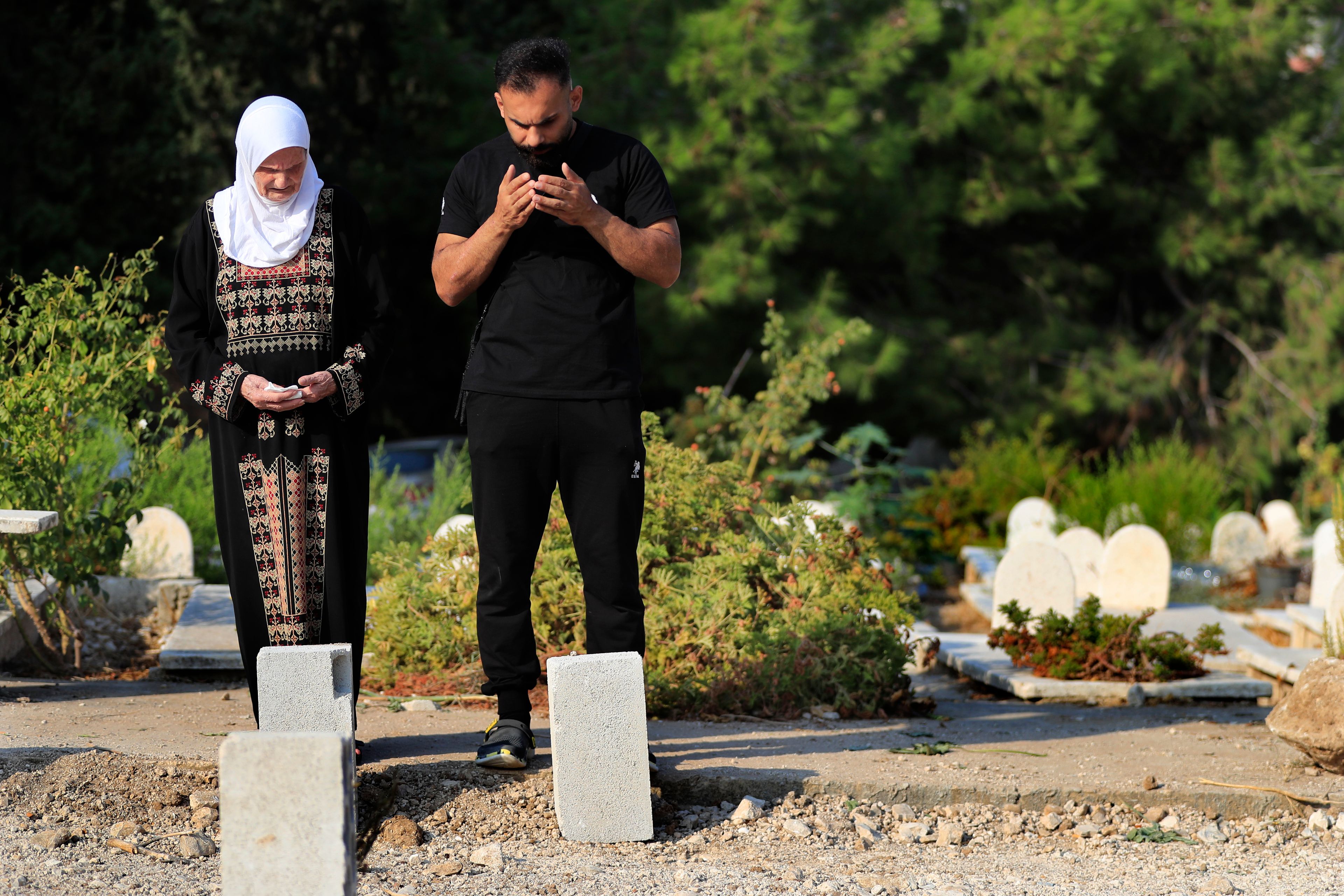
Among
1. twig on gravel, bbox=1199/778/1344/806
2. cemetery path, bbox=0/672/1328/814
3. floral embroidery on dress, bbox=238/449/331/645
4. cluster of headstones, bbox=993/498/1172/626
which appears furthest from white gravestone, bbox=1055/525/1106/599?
A: floral embroidery on dress, bbox=238/449/331/645

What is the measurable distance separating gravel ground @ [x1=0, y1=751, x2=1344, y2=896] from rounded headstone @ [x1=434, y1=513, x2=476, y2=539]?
177cm

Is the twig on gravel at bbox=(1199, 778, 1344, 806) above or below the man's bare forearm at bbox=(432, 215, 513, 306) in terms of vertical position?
below

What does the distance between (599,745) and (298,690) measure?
0.69 m

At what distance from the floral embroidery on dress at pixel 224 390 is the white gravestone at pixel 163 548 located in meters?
Result: 3.17

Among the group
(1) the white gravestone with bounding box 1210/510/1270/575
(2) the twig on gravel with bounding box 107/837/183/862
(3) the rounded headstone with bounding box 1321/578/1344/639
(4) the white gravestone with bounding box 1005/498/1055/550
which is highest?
(4) the white gravestone with bounding box 1005/498/1055/550

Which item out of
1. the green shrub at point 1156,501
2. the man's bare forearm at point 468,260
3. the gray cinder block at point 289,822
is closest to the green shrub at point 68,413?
the man's bare forearm at point 468,260

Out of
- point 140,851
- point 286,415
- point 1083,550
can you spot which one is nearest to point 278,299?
point 286,415

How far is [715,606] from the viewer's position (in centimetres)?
450

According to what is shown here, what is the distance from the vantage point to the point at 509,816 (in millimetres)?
3213

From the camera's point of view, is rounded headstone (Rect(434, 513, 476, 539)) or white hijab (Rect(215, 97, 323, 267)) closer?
white hijab (Rect(215, 97, 323, 267))

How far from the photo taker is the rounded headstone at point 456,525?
5.14m

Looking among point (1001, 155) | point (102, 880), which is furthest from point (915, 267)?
point (102, 880)

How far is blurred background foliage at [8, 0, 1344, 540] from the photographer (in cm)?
942

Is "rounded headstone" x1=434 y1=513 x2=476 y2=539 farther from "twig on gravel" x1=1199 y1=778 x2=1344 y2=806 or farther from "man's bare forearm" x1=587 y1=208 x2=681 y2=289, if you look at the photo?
"twig on gravel" x1=1199 y1=778 x2=1344 y2=806
